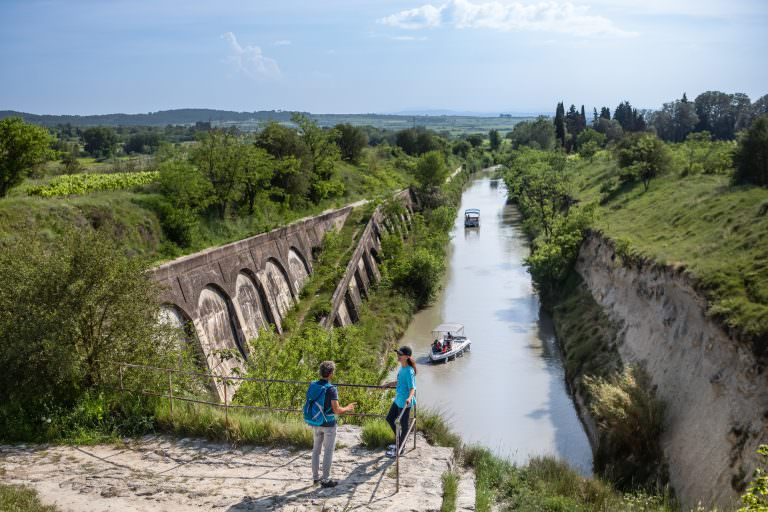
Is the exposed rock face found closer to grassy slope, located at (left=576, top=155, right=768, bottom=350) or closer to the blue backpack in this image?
grassy slope, located at (left=576, top=155, right=768, bottom=350)

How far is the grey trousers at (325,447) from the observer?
378 inches

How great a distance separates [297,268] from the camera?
116ft

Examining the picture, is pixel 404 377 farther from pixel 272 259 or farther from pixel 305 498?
pixel 272 259

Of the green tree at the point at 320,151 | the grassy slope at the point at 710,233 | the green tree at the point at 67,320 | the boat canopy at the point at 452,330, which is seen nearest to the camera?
the green tree at the point at 67,320

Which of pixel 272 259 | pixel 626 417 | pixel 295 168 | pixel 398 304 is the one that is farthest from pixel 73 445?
pixel 295 168

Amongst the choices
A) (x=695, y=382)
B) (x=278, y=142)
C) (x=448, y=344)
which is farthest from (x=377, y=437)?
(x=278, y=142)

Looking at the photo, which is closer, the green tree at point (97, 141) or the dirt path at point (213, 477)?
the dirt path at point (213, 477)

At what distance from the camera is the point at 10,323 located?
11.7 m

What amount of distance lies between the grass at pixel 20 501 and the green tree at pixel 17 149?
19.5 metres

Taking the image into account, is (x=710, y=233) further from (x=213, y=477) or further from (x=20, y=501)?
(x=20, y=501)

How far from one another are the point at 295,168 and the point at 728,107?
99018mm

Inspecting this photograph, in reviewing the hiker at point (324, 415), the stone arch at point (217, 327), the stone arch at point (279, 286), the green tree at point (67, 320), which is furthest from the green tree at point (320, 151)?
the hiker at point (324, 415)

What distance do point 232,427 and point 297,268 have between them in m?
24.1

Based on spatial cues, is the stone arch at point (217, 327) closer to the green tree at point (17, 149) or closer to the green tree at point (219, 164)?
the green tree at point (17, 149)
